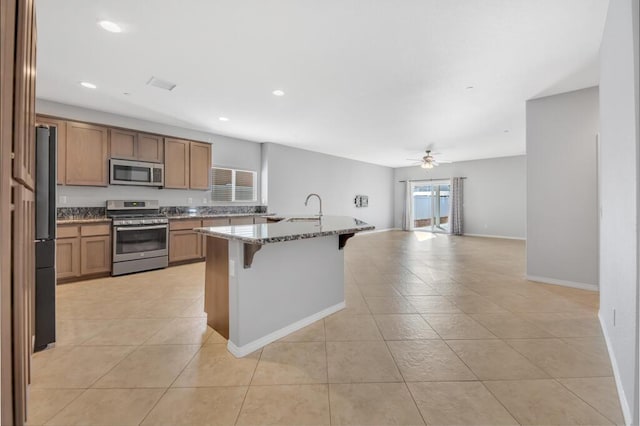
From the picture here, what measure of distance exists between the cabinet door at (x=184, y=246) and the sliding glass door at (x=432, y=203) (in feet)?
29.0

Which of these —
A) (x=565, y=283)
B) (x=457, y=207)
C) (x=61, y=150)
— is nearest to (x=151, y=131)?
(x=61, y=150)

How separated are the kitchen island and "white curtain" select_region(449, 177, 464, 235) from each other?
853 centimetres

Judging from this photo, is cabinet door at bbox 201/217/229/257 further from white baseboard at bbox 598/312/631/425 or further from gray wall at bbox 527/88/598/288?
white baseboard at bbox 598/312/631/425

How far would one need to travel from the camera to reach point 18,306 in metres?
1.18

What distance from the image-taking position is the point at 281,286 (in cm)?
249

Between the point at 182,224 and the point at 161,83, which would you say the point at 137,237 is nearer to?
the point at 182,224

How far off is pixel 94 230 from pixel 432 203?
10.7m

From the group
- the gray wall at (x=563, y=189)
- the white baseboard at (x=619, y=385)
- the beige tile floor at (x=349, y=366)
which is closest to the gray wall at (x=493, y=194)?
the gray wall at (x=563, y=189)

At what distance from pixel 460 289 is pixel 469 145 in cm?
511

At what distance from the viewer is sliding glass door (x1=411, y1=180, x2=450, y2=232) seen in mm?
11195

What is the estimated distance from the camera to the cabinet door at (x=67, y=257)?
13.2ft

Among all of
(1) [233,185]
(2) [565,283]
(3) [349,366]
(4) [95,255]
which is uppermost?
(1) [233,185]

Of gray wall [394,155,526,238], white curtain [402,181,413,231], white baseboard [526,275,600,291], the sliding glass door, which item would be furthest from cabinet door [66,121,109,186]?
gray wall [394,155,526,238]

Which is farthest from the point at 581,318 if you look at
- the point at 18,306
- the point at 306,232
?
the point at 18,306
